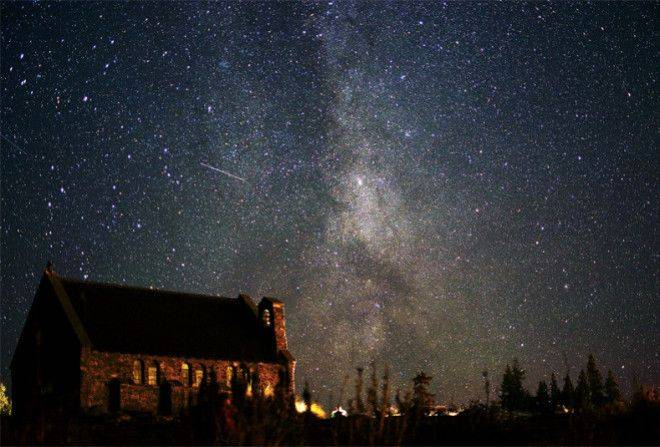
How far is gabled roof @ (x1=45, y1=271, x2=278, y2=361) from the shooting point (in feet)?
143

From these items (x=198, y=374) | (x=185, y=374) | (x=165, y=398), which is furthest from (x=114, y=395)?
(x=198, y=374)

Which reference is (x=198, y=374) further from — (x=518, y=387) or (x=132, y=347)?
(x=518, y=387)

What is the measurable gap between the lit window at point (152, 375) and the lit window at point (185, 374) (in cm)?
159

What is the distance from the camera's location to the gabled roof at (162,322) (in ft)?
143

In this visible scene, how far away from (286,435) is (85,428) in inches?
220

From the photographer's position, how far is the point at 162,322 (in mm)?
46969

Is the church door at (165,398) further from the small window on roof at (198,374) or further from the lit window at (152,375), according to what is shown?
the small window on roof at (198,374)

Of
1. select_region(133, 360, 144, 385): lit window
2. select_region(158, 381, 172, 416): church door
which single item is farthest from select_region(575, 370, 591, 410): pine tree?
select_region(133, 360, 144, 385): lit window

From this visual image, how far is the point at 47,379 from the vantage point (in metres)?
42.4

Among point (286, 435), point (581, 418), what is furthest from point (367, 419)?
point (581, 418)

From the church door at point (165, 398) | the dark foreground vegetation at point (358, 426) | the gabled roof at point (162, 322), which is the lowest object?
the dark foreground vegetation at point (358, 426)

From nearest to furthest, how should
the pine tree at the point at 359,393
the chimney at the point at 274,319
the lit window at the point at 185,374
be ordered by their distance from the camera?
the pine tree at the point at 359,393
the lit window at the point at 185,374
the chimney at the point at 274,319

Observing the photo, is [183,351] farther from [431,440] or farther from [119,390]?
[431,440]

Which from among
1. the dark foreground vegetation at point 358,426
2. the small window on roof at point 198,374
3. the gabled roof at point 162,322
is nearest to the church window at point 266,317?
the gabled roof at point 162,322
